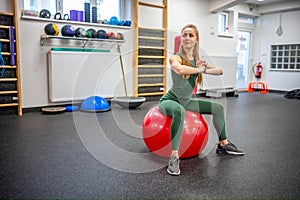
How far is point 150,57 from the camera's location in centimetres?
546

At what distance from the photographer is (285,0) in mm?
7176

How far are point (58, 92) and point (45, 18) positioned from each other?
45.7 inches

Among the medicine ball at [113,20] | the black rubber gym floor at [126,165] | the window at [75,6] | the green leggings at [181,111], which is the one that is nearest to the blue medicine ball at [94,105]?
the black rubber gym floor at [126,165]

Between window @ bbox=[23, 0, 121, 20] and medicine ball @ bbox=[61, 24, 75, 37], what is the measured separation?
486 millimetres

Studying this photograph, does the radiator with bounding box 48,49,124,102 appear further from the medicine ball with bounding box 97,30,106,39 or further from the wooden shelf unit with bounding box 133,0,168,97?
the wooden shelf unit with bounding box 133,0,168,97

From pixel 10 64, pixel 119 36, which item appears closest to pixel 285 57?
pixel 119 36

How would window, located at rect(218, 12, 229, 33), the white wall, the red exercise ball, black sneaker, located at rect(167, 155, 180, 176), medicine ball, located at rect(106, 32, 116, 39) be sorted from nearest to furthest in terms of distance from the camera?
black sneaker, located at rect(167, 155, 180, 176) < the red exercise ball < medicine ball, located at rect(106, 32, 116, 39) < window, located at rect(218, 12, 229, 33) < the white wall

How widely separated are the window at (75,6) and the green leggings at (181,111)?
10.6 ft

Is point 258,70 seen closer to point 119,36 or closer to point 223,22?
point 223,22

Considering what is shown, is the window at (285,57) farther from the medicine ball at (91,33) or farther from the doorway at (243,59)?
the medicine ball at (91,33)

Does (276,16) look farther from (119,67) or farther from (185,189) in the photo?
(185,189)

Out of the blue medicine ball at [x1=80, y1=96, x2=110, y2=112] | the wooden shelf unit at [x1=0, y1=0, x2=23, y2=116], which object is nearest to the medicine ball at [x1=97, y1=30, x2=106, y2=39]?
the blue medicine ball at [x1=80, y1=96, x2=110, y2=112]

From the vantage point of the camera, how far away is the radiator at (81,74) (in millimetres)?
4254

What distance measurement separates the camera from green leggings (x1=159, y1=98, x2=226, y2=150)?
6.53ft
